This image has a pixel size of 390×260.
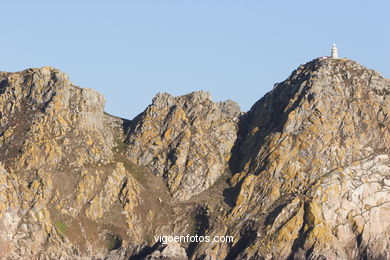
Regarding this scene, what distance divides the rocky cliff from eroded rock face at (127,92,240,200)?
204 millimetres

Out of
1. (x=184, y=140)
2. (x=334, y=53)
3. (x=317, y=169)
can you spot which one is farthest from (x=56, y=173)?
(x=334, y=53)

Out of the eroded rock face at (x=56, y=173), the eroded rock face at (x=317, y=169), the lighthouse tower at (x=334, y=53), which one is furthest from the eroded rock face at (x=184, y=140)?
the lighthouse tower at (x=334, y=53)

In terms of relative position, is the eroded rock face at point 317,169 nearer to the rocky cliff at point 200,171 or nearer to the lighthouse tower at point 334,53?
the rocky cliff at point 200,171

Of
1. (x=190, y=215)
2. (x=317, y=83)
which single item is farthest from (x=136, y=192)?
(x=317, y=83)

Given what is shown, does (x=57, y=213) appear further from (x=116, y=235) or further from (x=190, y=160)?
(x=190, y=160)

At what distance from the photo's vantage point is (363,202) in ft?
529

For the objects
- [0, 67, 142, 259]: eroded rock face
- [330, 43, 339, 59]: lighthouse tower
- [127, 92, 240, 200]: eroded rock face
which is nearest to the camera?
[0, 67, 142, 259]: eroded rock face

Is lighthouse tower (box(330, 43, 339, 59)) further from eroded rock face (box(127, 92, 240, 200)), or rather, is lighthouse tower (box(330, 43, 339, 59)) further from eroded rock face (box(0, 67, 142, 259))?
eroded rock face (box(0, 67, 142, 259))

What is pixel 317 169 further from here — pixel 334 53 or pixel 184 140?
pixel 334 53

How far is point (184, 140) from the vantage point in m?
177

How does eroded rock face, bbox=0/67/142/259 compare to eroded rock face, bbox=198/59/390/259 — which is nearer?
eroded rock face, bbox=0/67/142/259

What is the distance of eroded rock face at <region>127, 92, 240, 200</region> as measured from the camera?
173750 millimetres

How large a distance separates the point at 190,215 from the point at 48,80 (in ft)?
103

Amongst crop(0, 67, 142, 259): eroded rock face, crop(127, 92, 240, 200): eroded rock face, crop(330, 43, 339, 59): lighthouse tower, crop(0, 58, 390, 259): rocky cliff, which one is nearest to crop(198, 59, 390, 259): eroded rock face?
crop(0, 58, 390, 259): rocky cliff
